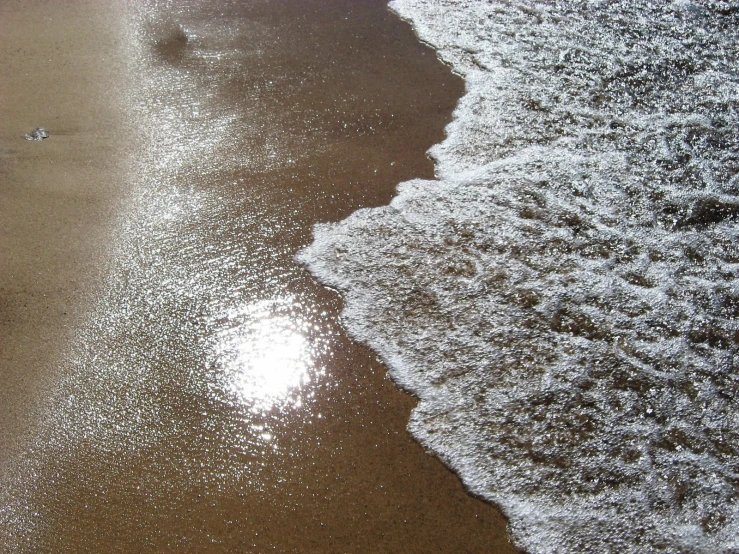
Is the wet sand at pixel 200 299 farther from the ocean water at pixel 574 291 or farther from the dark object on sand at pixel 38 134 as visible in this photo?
the ocean water at pixel 574 291

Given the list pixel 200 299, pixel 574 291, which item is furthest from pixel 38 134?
pixel 574 291

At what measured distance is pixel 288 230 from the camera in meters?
2.65

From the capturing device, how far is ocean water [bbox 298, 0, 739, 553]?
75.7 inches

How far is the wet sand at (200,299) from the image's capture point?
1.81 meters

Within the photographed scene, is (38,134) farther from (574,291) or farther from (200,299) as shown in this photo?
(574,291)

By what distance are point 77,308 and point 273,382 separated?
0.79m

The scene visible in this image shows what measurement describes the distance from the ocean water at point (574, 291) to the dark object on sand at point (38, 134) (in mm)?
1447

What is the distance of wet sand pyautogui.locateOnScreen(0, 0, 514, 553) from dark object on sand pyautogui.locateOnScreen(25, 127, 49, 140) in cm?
4

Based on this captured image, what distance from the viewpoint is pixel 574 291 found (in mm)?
2477

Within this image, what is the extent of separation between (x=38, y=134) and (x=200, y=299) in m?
1.37

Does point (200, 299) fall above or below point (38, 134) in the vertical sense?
below

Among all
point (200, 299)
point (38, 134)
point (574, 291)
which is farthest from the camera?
point (38, 134)

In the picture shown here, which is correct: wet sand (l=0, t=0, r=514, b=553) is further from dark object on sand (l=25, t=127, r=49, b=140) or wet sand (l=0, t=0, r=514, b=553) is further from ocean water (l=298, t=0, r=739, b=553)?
ocean water (l=298, t=0, r=739, b=553)

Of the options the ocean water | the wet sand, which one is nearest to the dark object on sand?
the wet sand
